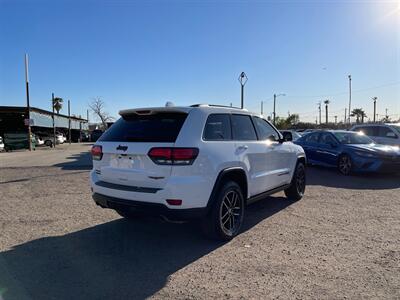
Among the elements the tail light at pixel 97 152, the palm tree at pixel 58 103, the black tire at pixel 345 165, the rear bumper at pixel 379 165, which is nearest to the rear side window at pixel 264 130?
the tail light at pixel 97 152

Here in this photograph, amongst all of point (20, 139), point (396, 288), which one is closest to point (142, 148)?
point (396, 288)

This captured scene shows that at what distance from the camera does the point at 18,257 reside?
4164 millimetres

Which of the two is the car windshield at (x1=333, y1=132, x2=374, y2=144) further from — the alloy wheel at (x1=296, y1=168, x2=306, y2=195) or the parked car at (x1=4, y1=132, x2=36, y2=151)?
the parked car at (x1=4, y1=132, x2=36, y2=151)

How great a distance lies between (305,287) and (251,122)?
9.32ft

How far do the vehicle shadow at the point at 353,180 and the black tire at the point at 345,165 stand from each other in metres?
0.17

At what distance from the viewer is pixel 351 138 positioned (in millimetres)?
11422

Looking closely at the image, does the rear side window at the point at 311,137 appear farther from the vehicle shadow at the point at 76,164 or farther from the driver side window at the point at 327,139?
the vehicle shadow at the point at 76,164

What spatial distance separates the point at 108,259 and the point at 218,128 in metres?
2.18

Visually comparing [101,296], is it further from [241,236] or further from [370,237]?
[370,237]

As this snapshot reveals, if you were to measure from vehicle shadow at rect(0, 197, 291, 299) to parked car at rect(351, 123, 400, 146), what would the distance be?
10.3 meters

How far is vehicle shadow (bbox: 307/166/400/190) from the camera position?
29.1ft

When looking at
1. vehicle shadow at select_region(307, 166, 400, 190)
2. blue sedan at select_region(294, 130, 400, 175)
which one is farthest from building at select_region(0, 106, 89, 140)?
vehicle shadow at select_region(307, 166, 400, 190)

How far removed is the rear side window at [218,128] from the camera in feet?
14.7

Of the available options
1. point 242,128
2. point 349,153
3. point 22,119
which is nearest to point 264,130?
point 242,128
